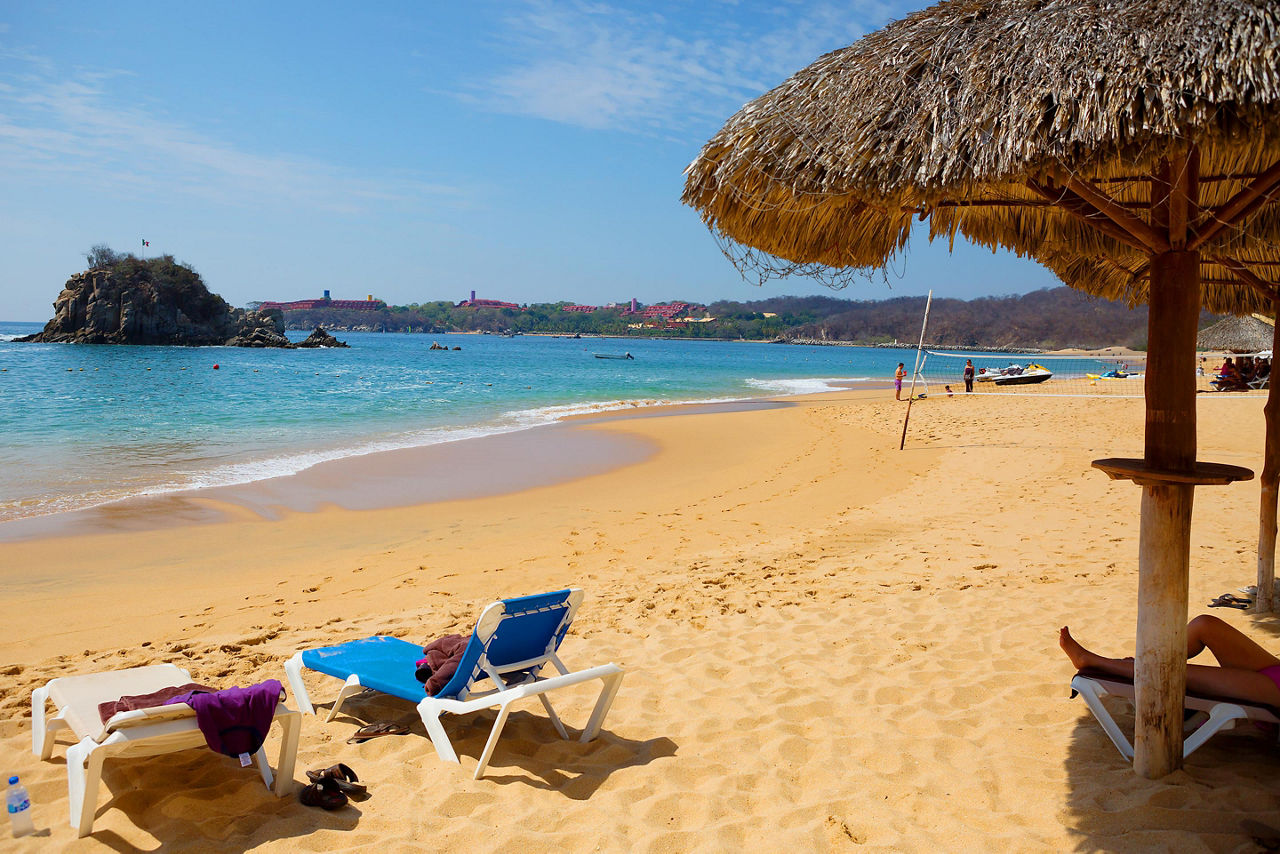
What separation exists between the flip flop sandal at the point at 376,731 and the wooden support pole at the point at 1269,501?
4864 millimetres

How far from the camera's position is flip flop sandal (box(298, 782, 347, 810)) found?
2992mm

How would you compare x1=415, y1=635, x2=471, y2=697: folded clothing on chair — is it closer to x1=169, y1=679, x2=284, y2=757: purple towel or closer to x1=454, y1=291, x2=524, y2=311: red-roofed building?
x1=169, y1=679, x2=284, y2=757: purple towel

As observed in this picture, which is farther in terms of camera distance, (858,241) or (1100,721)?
(858,241)

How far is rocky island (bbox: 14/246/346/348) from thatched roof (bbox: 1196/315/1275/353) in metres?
75.4

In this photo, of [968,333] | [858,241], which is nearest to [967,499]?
[858,241]

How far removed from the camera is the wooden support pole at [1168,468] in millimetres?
2766

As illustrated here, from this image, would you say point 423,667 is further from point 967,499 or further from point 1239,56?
point 967,499

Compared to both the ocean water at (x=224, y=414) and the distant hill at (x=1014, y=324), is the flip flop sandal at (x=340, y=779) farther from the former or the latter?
the distant hill at (x=1014, y=324)

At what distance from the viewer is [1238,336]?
143ft

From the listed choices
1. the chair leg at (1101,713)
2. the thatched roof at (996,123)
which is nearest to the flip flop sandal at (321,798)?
the thatched roof at (996,123)

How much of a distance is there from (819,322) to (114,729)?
537 ft

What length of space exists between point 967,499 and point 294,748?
325 inches

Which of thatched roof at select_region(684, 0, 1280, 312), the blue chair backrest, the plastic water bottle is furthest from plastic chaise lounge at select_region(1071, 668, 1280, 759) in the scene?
the plastic water bottle

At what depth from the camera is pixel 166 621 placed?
18.4ft
